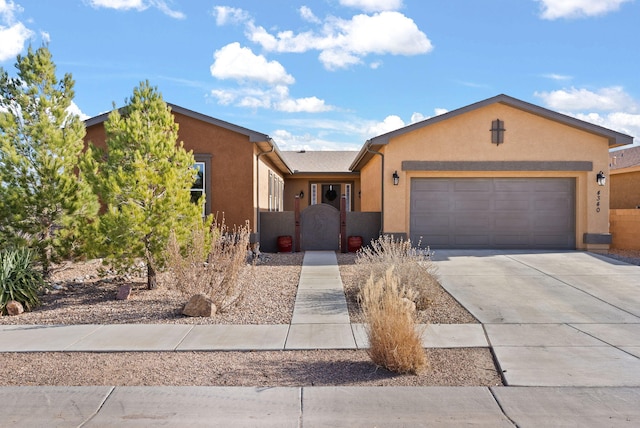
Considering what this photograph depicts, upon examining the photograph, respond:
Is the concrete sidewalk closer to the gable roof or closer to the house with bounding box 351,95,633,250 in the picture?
the gable roof

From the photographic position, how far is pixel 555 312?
8.41 metres

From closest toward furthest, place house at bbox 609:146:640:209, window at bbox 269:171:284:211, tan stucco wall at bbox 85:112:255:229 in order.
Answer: tan stucco wall at bbox 85:112:255:229, window at bbox 269:171:284:211, house at bbox 609:146:640:209

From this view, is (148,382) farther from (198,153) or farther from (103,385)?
(198,153)

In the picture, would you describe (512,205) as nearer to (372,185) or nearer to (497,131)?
(497,131)

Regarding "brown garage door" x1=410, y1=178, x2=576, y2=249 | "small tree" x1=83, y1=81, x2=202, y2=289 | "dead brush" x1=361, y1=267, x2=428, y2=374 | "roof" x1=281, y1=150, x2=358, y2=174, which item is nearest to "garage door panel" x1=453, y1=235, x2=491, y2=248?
"brown garage door" x1=410, y1=178, x2=576, y2=249

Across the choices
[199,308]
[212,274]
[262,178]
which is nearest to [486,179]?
[262,178]

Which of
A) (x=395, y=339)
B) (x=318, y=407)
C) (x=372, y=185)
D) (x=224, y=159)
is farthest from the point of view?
(x=372, y=185)

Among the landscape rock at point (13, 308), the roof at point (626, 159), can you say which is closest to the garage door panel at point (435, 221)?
the roof at point (626, 159)

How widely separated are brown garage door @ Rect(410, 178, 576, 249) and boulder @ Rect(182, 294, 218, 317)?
9393mm

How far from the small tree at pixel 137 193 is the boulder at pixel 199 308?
1900mm

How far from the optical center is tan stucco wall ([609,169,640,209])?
20.8 m

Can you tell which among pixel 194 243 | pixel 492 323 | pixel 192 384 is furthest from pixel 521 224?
pixel 192 384

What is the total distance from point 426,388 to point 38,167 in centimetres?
910

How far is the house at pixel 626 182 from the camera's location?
20797mm
